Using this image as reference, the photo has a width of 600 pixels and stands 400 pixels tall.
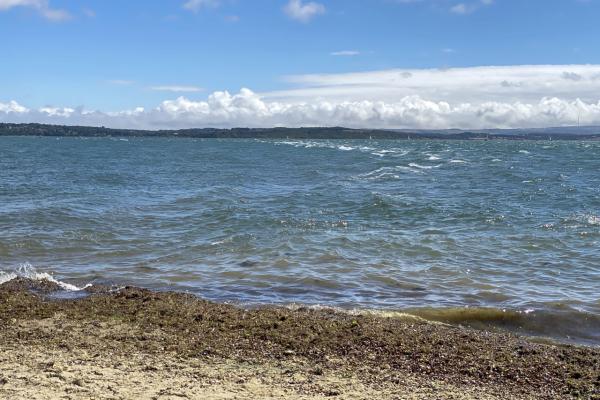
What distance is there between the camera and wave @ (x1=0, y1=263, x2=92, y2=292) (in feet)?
37.5

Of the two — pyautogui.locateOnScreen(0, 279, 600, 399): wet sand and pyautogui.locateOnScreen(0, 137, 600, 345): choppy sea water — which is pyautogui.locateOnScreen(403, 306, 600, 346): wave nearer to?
pyautogui.locateOnScreen(0, 137, 600, 345): choppy sea water

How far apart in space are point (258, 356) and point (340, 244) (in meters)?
9.52

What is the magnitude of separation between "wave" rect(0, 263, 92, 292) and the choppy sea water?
9cm

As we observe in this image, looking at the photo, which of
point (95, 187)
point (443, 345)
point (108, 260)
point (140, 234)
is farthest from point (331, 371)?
point (95, 187)

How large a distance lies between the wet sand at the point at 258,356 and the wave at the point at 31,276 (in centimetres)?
149

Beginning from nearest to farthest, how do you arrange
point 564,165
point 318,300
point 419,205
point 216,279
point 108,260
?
point 318,300
point 216,279
point 108,260
point 419,205
point 564,165

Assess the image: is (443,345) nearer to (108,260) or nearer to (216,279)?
(216,279)

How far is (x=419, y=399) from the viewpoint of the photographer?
20.2 feet

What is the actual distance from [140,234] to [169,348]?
1112 cm

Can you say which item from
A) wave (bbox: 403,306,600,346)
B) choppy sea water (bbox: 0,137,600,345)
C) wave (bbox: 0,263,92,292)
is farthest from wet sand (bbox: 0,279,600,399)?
choppy sea water (bbox: 0,137,600,345)

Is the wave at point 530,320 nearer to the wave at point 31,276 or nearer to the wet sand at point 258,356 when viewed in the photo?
the wet sand at point 258,356

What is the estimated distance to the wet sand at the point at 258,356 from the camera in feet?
20.7

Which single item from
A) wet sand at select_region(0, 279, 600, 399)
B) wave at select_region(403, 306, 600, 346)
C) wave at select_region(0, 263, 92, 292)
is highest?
wet sand at select_region(0, 279, 600, 399)

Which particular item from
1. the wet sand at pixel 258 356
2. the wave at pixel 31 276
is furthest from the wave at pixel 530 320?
the wave at pixel 31 276
